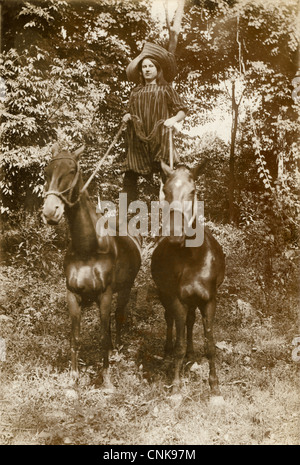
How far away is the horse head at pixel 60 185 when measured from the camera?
11.5ft

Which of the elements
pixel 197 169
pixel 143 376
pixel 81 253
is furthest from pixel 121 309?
pixel 197 169

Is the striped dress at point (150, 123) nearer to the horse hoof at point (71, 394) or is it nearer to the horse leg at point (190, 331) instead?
the horse leg at point (190, 331)

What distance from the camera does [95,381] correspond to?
3.91m

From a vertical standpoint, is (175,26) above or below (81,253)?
above

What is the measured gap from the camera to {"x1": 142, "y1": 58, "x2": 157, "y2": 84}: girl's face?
14.2 feet

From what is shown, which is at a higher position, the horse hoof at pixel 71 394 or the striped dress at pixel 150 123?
the striped dress at pixel 150 123

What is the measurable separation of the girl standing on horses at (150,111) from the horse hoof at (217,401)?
6.82ft

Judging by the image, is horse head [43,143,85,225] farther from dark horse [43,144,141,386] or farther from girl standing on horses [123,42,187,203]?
girl standing on horses [123,42,187,203]

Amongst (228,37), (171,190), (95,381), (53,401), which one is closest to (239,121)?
(228,37)

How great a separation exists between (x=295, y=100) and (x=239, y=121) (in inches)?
23.1

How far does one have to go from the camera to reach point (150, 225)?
4645mm

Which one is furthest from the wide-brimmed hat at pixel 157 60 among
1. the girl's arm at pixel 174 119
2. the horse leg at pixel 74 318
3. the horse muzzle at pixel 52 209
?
the horse leg at pixel 74 318

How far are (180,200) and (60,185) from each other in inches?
37.1

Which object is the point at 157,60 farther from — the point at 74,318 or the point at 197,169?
the point at 74,318
